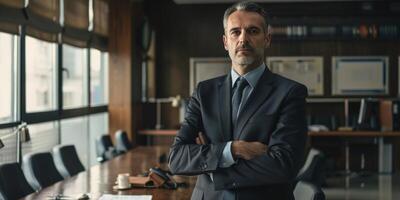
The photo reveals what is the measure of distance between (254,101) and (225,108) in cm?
11

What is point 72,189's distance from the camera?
3.82 m

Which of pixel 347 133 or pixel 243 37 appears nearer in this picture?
pixel 243 37

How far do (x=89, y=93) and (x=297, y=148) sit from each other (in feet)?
19.0

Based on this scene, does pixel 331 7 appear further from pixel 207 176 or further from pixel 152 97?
pixel 207 176

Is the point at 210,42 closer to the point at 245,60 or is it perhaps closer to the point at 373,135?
the point at 373,135

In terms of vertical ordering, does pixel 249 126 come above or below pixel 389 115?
above

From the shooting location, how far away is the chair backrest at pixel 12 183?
3.62m

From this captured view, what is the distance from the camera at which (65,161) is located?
16.8 ft

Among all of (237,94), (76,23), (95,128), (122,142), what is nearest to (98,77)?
(95,128)

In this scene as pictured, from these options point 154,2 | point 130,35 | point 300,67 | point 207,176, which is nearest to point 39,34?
point 130,35

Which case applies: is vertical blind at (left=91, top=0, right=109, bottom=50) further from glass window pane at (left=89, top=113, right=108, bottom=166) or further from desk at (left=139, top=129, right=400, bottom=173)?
desk at (left=139, top=129, right=400, bottom=173)

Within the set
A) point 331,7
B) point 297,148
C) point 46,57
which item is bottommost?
point 297,148

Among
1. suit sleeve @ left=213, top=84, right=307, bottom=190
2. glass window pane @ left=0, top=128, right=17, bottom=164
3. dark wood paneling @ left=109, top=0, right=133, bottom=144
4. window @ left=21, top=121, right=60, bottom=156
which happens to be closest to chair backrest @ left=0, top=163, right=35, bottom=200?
glass window pane @ left=0, top=128, right=17, bottom=164

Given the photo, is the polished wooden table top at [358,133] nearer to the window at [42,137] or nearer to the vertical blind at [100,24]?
the vertical blind at [100,24]
